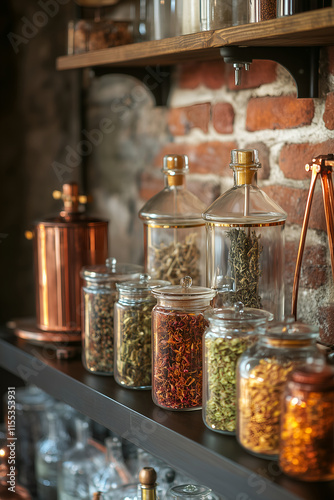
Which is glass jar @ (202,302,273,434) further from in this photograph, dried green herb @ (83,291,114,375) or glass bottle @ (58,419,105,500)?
glass bottle @ (58,419,105,500)

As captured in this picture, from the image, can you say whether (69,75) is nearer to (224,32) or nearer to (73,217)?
(73,217)

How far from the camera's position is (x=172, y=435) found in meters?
0.83

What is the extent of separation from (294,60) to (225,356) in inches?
17.9

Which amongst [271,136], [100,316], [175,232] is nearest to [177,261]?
[175,232]

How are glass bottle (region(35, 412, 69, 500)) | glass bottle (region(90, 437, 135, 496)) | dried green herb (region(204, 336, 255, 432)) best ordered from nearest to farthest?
dried green herb (region(204, 336, 255, 432)) → glass bottle (region(90, 437, 135, 496)) → glass bottle (region(35, 412, 69, 500))

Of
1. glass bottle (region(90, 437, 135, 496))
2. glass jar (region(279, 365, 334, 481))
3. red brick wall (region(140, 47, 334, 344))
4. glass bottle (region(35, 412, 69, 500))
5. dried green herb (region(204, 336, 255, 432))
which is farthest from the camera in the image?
glass bottle (region(35, 412, 69, 500))

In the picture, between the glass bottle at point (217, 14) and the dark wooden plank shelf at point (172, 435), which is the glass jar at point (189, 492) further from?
the glass bottle at point (217, 14)

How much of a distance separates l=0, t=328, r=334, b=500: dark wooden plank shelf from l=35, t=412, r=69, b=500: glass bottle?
30 cm

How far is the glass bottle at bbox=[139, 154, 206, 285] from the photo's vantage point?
42.3 inches

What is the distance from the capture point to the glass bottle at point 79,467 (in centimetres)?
131

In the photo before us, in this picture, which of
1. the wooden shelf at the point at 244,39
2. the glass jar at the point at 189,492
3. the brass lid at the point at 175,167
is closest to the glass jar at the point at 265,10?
the wooden shelf at the point at 244,39

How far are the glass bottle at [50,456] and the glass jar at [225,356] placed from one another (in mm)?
737

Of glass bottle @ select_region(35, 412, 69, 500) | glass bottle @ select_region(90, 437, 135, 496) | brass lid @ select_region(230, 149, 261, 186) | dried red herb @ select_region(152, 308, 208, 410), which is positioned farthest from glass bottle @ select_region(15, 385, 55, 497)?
brass lid @ select_region(230, 149, 261, 186)

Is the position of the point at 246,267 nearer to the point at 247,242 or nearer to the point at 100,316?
the point at 247,242
